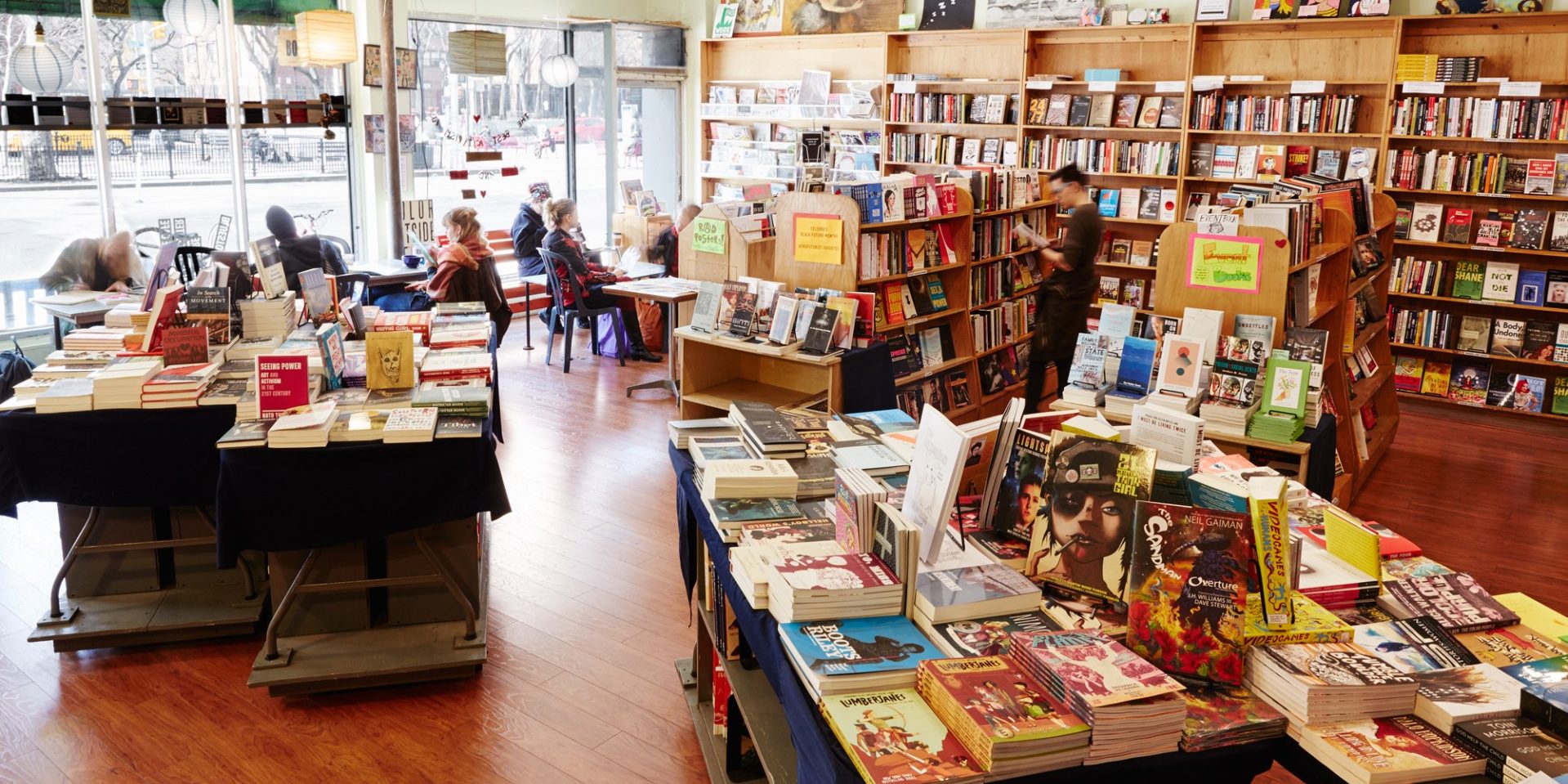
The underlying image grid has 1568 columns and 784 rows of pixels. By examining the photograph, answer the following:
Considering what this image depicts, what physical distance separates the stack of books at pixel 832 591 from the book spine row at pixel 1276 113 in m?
7.04

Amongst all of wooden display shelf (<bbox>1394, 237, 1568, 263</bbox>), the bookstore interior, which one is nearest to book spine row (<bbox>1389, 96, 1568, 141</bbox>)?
the bookstore interior

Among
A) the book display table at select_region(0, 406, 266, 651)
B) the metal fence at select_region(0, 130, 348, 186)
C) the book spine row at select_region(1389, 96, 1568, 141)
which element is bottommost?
the book display table at select_region(0, 406, 266, 651)

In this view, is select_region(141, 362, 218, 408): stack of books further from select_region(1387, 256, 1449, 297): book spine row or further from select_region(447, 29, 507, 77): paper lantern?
select_region(1387, 256, 1449, 297): book spine row

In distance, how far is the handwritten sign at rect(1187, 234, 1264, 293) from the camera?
4590mm

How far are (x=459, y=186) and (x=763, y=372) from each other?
5.45m

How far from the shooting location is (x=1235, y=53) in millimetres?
8438

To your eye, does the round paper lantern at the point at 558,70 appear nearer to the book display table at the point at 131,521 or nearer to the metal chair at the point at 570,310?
the metal chair at the point at 570,310

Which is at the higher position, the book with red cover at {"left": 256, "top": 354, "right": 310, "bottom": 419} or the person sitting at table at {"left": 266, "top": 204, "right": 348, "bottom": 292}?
the person sitting at table at {"left": 266, "top": 204, "right": 348, "bottom": 292}

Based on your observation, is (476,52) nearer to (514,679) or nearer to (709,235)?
(709,235)

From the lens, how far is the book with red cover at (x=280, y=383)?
3.84 meters

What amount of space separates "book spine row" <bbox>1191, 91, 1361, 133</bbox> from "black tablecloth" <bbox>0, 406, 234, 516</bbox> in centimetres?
723

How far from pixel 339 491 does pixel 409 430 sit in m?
0.31

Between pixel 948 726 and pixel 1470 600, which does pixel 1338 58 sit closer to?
pixel 1470 600

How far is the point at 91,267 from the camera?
23.5 feet
